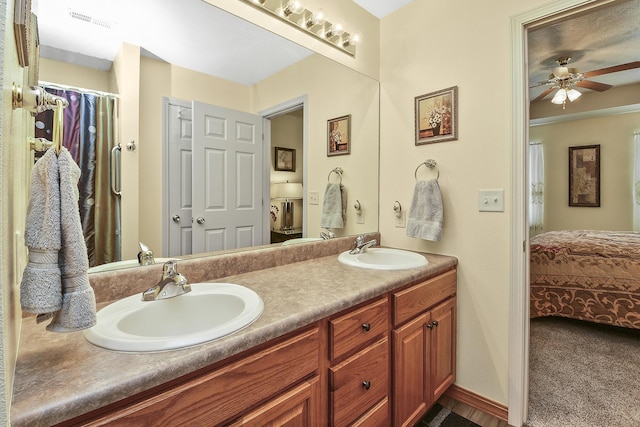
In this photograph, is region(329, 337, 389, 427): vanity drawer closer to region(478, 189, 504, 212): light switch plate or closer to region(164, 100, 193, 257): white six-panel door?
region(164, 100, 193, 257): white six-panel door

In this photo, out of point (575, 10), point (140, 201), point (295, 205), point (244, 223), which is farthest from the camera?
point (295, 205)

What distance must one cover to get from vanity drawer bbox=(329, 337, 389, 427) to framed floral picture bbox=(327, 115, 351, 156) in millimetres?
1183

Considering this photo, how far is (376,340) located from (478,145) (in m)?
1.17

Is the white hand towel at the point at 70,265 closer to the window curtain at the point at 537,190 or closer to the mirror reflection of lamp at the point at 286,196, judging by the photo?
the mirror reflection of lamp at the point at 286,196

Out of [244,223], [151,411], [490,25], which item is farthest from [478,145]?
[151,411]

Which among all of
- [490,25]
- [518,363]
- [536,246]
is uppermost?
[490,25]

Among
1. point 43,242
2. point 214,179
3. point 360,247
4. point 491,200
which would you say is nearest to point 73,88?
point 214,179

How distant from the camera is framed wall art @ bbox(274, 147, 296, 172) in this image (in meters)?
1.65

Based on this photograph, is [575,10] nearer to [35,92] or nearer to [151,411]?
[35,92]

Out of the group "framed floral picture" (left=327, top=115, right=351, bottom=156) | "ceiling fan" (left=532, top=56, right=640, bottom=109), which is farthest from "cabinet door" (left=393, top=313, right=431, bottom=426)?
"ceiling fan" (left=532, top=56, right=640, bottom=109)

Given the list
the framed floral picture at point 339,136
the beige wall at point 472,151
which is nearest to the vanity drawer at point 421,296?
the beige wall at point 472,151

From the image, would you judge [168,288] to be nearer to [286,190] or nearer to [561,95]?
[286,190]

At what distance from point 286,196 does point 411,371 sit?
3.51 feet

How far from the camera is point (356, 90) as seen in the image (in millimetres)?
Answer: 2029
